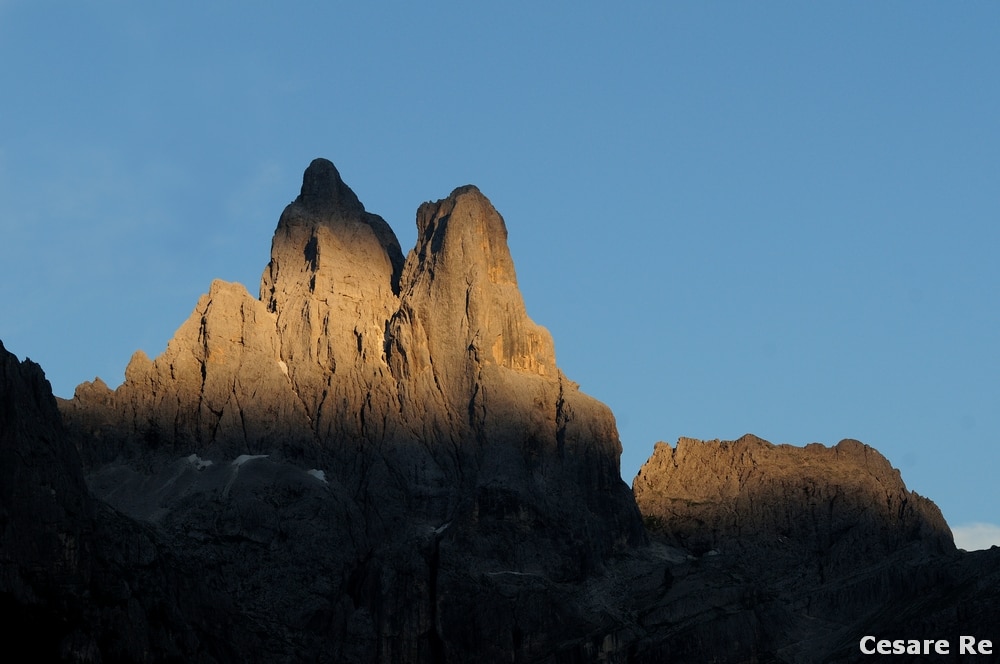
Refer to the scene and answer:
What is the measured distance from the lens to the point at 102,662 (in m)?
200

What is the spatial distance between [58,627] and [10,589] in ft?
13.6

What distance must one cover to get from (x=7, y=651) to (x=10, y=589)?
4.59 metres

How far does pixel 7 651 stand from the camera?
197m

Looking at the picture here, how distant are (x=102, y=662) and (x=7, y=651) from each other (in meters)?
6.72

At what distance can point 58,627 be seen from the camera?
655ft

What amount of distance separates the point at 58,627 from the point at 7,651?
14.7ft

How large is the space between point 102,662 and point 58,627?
381cm

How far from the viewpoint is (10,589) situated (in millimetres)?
199000

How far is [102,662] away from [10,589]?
7.91 metres
